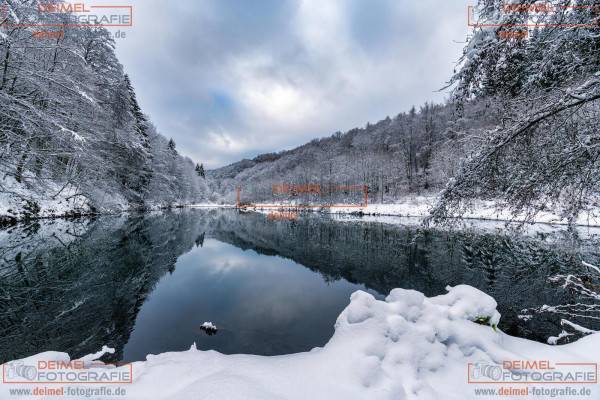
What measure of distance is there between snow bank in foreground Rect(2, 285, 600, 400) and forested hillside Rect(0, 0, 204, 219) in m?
6.44

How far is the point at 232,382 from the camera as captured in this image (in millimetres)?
2258

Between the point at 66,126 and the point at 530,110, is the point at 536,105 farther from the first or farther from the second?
the point at 66,126

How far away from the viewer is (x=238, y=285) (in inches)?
377

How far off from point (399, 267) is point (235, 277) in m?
7.13

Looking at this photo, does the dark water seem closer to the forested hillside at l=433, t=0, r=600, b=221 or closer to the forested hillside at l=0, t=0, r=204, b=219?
the forested hillside at l=433, t=0, r=600, b=221

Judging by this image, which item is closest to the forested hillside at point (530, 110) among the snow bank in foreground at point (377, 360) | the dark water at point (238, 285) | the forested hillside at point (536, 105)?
the forested hillside at point (536, 105)

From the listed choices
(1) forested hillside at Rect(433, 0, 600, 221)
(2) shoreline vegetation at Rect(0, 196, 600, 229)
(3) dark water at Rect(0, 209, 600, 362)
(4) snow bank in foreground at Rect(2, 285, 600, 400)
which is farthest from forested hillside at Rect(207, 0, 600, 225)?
(4) snow bank in foreground at Rect(2, 285, 600, 400)

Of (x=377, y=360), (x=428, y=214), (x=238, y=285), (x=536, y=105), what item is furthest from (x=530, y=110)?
(x=238, y=285)

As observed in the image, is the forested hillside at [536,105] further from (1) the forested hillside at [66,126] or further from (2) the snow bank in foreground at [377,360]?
(1) the forested hillside at [66,126]

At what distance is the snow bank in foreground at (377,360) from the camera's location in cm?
239

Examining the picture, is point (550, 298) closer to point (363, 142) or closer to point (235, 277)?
point (235, 277)

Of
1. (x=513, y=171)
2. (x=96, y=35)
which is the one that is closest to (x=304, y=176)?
(x=96, y=35)

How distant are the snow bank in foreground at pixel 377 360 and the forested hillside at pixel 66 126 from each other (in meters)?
6.44

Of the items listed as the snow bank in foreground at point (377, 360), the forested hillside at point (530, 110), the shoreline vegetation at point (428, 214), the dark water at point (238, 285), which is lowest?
the dark water at point (238, 285)
